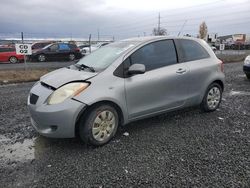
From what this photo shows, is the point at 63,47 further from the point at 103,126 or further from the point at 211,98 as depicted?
the point at 103,126

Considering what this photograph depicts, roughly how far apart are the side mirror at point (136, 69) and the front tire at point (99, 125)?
2.08 ft

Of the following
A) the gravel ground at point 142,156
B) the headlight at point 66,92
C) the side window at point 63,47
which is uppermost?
the side window at point 63,47

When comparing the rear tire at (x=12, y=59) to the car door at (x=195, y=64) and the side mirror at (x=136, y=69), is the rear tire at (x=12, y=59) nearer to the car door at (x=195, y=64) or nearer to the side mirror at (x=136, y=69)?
the car door at (x=195, y=64)

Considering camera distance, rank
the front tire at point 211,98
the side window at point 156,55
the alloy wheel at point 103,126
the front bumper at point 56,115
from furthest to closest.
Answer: the front tire at point 211,98 < the side window at point 156,55 < the alloy wheel at point 103,126 < the front bumper at point 56,115

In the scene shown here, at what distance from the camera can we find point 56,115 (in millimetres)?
3697

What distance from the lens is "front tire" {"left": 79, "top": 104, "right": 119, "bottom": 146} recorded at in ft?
12.7

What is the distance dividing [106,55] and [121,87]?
85cm

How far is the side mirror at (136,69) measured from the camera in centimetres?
412

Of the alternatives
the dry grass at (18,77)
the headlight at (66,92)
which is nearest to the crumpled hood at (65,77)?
the headlight at (66,92)

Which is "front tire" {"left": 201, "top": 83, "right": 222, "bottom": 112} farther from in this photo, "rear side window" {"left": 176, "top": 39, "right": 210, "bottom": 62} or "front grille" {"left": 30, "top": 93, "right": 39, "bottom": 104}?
"front grille" {"left": 30, "top": 93, "right": 39, "bottom": 104}

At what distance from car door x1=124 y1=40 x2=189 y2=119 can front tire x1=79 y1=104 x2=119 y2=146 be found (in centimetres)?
34

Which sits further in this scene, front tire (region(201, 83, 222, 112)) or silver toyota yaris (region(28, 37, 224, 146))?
front tire (region(201, 83, 222, 112))

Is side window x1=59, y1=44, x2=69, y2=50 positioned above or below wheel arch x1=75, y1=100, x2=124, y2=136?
above

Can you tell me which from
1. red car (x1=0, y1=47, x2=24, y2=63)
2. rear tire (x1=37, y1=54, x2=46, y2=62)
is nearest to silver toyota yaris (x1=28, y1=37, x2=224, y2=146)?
rear tire (x1=37, y1=54, x2=46, y2=62)
